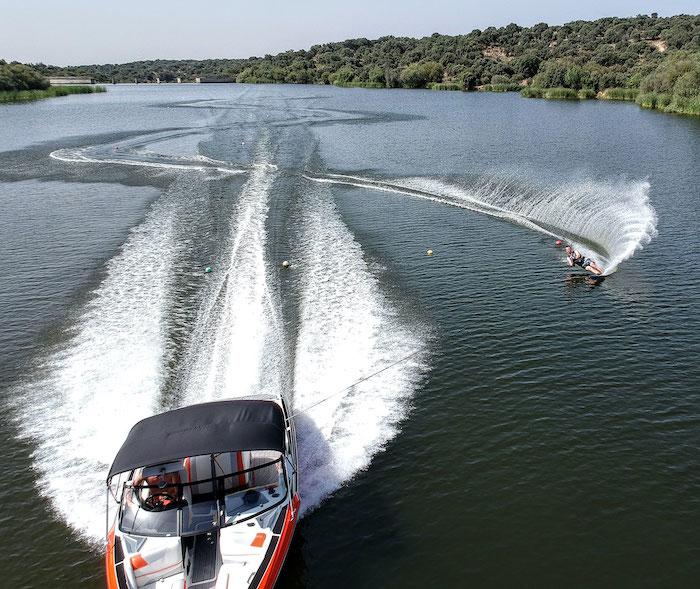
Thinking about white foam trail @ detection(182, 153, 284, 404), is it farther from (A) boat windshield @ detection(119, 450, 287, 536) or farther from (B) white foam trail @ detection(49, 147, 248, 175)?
(B) white foam trail @ detection(49, 147, 248, 175)

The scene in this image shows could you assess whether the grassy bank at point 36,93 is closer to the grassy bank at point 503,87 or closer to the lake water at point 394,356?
the lake water at point 394,356

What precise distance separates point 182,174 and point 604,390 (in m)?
40.3

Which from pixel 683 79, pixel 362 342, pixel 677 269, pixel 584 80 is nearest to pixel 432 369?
pixel 362 342

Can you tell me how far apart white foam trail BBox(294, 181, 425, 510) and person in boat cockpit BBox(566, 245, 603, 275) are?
982 cm

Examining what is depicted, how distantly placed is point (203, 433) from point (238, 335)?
A: 26.3ft

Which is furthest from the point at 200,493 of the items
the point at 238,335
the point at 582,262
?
the point at 582,262

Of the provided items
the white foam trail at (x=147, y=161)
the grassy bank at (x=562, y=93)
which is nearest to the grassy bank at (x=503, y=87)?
the grassy bank at (x=562, y=93)

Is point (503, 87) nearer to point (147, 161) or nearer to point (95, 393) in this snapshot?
point (147, 161)

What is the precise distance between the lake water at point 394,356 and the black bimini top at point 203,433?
1.89 metres

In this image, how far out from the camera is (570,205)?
37.4 m

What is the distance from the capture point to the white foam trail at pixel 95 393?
14.7 meters

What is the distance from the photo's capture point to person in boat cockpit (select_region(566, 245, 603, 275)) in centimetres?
2705

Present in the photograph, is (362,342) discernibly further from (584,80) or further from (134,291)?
(584,80)

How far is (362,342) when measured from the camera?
68.8 feet
